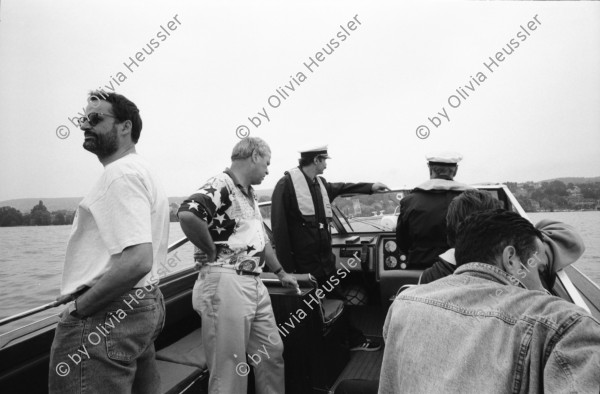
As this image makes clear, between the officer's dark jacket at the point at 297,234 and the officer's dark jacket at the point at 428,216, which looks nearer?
the officer's dark jacket at the point at 428,216

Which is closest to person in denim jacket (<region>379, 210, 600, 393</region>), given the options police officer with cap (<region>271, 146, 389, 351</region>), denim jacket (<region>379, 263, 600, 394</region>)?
denim jacket (<region>379, 263, 600, 394</region>)

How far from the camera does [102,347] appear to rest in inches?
42.9

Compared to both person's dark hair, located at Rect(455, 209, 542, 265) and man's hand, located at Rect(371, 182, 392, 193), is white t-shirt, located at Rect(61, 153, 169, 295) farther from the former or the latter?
man's hand, located at Rect(371, 182, 392, 193)

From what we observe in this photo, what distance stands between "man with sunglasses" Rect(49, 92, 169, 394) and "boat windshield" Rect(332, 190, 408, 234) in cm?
275

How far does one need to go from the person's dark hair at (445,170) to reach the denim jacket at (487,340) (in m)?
1.53

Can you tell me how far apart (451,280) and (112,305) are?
3.42 feet

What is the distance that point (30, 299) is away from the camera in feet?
5.47

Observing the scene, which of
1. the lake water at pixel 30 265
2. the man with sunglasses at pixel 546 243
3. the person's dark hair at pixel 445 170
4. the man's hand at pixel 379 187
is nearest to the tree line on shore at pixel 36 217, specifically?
the lake water at pixel 30 265

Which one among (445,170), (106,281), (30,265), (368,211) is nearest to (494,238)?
(106,281)

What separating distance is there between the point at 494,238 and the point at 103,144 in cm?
132

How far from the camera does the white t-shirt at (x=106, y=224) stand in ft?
3.61

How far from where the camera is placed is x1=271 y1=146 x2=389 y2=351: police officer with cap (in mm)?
2668

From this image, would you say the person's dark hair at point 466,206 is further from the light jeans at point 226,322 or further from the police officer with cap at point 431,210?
the light jeans at point 226,322

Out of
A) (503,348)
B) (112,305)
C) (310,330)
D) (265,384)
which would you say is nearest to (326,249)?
(310,330)
